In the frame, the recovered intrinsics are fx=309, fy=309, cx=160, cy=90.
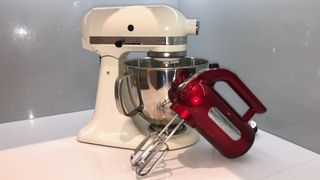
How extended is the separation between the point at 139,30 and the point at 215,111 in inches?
9.6

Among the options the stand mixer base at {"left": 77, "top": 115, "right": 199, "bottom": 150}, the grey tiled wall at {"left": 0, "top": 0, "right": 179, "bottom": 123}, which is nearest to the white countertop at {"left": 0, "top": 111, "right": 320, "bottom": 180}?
the stand mixer base at {"left": 77, "top": 115, "right": 199, "bottom": 150}

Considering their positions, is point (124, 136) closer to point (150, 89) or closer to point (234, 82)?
point (150, 89)

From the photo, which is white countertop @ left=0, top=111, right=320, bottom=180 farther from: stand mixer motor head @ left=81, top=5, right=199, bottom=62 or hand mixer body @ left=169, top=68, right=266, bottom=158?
stand mixer motor head @ left=81, top=5, right=199, bottom=62

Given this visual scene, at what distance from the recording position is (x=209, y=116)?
1.98ft

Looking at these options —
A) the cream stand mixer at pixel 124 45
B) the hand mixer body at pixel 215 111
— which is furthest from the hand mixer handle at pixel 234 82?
the cream stand mixer at pixel 124 45

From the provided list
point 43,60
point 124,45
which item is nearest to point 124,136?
point 124,45

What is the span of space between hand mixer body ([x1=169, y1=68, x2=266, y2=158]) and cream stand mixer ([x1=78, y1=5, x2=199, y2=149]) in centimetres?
11

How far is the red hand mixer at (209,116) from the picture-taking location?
59cm

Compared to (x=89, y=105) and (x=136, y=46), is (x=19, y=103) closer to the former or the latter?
(x=89, y=105)

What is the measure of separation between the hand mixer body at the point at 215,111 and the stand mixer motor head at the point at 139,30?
109 millimetres

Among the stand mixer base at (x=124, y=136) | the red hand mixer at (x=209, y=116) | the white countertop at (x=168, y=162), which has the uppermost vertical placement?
the red hand mixer at (x=209, y=116)

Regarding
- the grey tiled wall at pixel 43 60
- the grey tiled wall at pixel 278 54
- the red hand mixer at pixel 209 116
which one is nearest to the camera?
the red hand mixer at pixel 209 116

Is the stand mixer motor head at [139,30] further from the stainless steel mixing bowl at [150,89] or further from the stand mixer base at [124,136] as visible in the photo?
the stand mixer base at [124,136]

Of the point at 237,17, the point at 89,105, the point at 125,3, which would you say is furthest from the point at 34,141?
the point at 237,17
